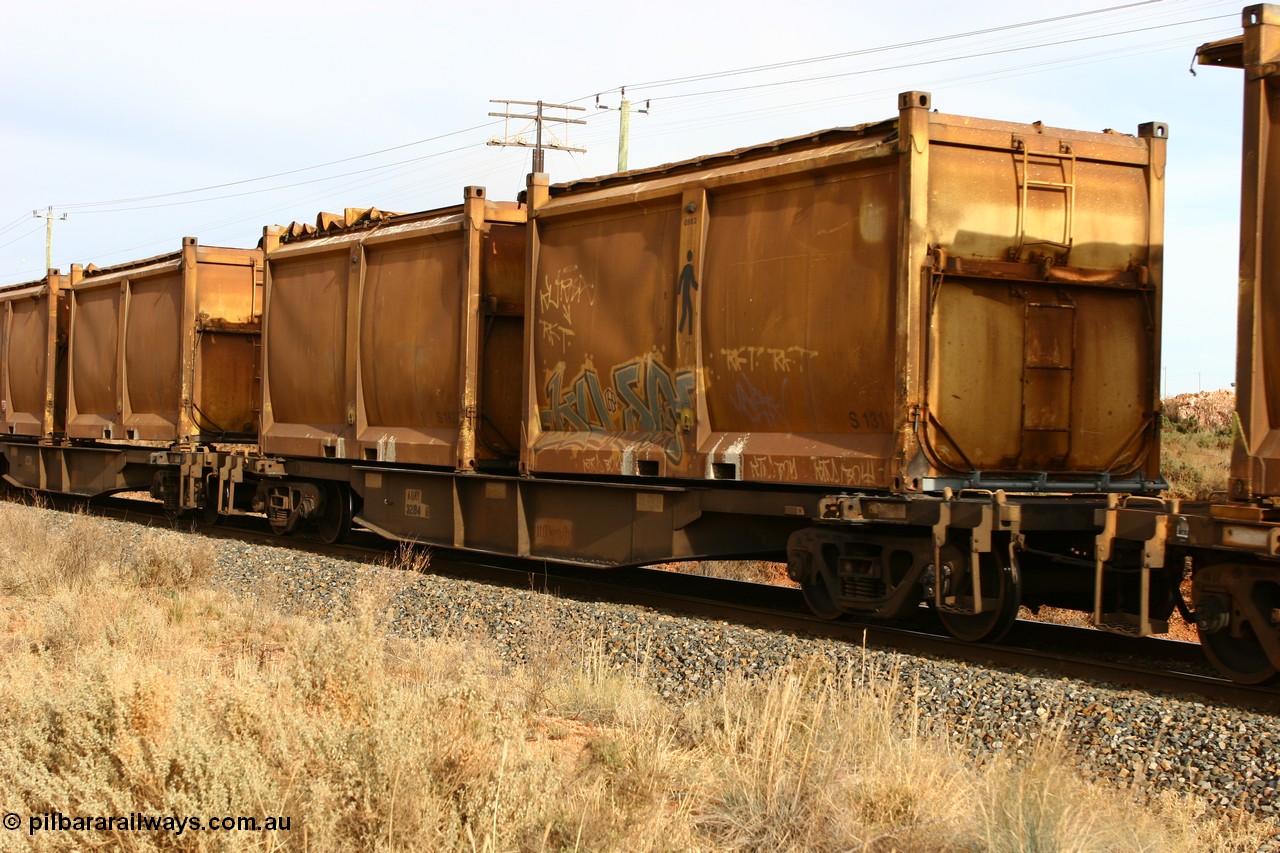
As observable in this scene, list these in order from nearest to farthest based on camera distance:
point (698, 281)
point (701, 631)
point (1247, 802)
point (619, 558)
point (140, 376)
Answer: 1. point (1247, 802)
2. point (701, 631)
3. point (698, 281)
4. point (619, 558)
5. point (140, 376)

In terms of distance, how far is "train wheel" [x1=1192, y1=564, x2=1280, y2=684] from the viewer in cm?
722

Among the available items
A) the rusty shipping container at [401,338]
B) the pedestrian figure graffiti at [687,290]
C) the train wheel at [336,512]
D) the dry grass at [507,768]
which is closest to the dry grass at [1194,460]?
the pedestrian figure graffiti at [687,290]

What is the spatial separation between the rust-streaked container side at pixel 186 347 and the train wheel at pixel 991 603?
1272 centimetres

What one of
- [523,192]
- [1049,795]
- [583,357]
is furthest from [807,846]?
A: [523,192]

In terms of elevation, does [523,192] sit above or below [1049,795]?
above

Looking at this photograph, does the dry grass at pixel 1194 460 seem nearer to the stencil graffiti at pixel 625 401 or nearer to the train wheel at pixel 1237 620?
the train wheel at pixel 1237 620

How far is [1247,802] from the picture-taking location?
5.37m

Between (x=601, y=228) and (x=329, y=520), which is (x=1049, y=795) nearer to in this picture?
(x=601, y=228)

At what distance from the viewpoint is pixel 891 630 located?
30.3ft

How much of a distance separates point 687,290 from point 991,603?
12.3ft

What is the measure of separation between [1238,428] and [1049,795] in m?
3.32

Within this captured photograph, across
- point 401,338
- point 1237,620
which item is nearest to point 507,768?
point 1237,620

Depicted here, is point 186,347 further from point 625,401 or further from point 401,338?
point 625,401

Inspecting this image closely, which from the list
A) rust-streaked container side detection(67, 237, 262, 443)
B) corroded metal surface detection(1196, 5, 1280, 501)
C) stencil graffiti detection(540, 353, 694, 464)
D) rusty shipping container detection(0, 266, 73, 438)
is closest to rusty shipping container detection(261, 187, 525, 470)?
stencil graffiti detection(540, 353, 694, 464)
